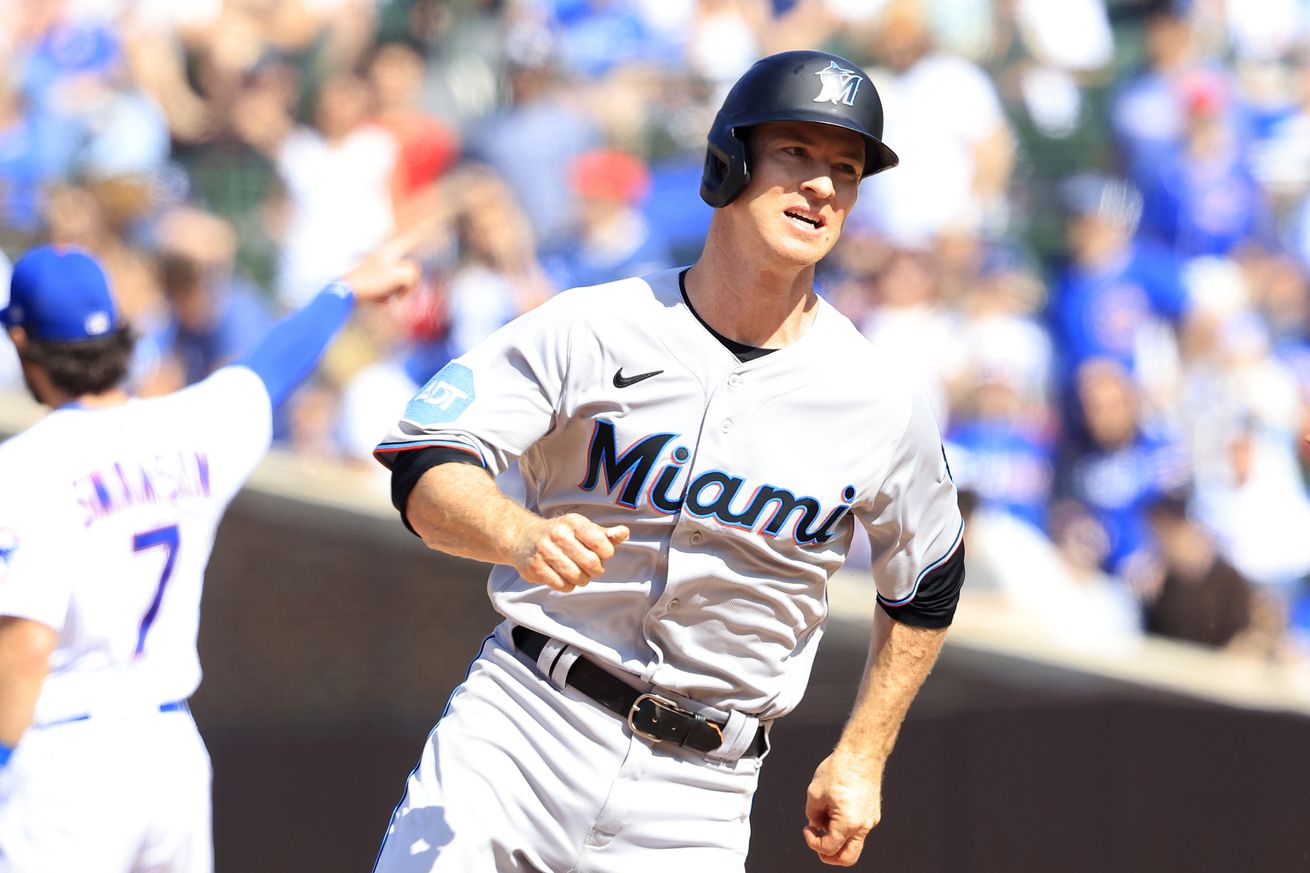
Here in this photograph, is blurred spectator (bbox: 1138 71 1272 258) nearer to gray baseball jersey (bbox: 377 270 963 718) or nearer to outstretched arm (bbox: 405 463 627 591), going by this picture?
gray baseball jersey (bbox: 377 270 963 718)

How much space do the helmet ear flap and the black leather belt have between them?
0.86 meters

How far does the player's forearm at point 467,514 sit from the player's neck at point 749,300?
56 centimetres

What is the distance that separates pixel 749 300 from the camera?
3.04 m

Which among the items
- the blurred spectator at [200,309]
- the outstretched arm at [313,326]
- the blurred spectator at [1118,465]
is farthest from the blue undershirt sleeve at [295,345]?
the blurred spectator at [1118,465]

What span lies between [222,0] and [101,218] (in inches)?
59.6

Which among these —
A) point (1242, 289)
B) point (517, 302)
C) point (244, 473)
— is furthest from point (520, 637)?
point (1242, 289)

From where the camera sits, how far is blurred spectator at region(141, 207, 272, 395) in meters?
7.20

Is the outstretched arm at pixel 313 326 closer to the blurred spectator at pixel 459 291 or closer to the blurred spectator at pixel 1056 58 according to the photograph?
the blurred spectator at pixel 459 291

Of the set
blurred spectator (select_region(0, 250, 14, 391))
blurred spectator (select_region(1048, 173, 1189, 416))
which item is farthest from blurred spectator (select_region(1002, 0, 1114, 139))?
blurred spectator (select_region(0, 250, 14, 391))

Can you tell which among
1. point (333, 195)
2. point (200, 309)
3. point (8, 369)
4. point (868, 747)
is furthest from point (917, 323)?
point (868, 747)

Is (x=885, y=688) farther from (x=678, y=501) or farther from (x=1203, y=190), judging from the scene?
(x=1203, y=190)

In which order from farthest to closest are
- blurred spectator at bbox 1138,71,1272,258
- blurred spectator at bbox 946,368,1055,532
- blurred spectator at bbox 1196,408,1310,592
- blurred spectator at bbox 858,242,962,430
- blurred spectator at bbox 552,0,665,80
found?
blurred spectator at bbox 552,0,665,80 < blurred spectator at bbox 1138,71,1272,258 < blurred spectator at bbox 858,242,962,430 < blurred spectator at bbox 1196,408,1310,592 < blurred spectator at bbox 946,368,1055,532

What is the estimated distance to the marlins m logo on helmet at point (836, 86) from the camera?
9.60 feet

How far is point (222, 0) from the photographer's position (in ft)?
27.7
